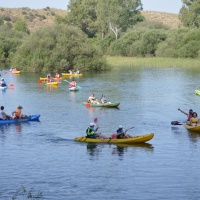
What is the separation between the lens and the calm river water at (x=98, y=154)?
2295 centimetres

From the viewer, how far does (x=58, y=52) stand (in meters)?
75.2

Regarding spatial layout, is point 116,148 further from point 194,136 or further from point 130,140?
point 194,136

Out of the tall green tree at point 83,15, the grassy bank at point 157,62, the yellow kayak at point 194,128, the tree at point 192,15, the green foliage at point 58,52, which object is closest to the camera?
the yellow kayak at point 194,128

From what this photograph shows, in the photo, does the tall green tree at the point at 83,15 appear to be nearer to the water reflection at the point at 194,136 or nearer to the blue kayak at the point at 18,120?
the blue kayak at the point at 18,120

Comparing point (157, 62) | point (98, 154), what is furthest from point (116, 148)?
point (157, 62)

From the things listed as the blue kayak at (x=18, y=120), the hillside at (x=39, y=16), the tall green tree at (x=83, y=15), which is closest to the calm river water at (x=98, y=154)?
the blue kayak at (x=18, y=120)

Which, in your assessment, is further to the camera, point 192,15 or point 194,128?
point 192,15

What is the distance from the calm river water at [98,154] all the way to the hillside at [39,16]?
112 m

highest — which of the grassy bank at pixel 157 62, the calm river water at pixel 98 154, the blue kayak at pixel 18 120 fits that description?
the grassy bank at pixel 157 62

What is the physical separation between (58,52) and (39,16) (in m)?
95.5

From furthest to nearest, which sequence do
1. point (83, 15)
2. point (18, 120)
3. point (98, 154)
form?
1. point (83, 15)
2. point (18, 120)
3. point (98, 154)

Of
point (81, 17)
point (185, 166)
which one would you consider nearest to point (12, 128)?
point (185, 166)

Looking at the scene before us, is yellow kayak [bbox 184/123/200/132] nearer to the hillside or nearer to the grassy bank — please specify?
the grassy bank

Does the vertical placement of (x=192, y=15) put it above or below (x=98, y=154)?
above
